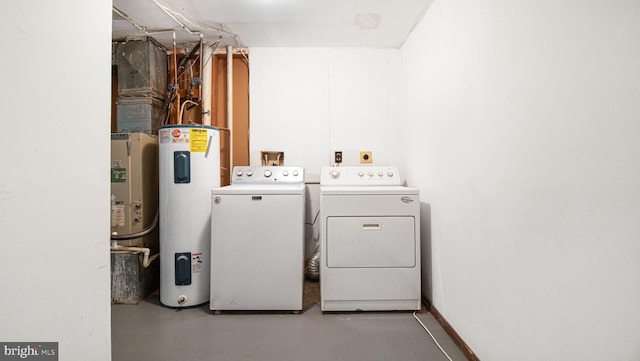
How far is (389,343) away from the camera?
1421 millimetres

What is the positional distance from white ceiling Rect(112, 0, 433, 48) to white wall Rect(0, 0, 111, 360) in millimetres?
1159

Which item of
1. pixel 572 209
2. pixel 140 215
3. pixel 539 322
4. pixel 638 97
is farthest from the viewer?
pixel 140 215

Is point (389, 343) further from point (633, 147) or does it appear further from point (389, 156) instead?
point (389, 156)

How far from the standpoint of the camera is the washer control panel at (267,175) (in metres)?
2.18

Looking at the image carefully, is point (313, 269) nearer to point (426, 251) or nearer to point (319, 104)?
point (426, 251)

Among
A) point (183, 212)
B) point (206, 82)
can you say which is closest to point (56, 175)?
point (183, 212)

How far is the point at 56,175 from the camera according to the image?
2.50 ft

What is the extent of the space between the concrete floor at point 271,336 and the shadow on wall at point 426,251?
172mm

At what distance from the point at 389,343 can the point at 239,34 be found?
259cm

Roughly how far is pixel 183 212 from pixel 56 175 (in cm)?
110

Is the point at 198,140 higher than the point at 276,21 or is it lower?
lower

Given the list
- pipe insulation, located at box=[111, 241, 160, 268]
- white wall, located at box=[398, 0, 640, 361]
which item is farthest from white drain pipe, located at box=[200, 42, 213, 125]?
white wall, located at box=[398, 0, 640, 361]

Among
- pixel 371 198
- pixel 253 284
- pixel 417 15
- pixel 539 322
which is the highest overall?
pixel 417 15

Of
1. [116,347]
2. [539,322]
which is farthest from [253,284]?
[539,322]
